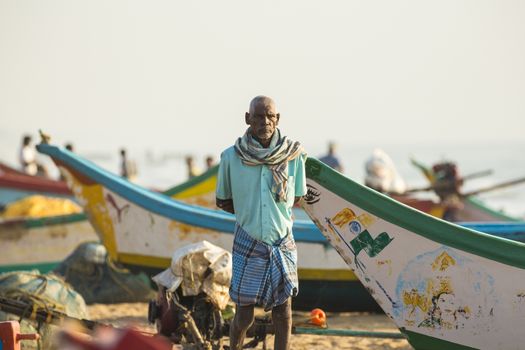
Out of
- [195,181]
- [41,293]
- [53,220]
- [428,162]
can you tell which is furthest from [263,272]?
[428,162]

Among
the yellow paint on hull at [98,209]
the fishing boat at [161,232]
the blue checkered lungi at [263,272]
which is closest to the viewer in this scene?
the blue checkered lungi at [263,272]

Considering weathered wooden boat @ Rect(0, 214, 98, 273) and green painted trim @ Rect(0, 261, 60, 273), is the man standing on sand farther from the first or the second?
green painted trim @ Rect(0, 261, 60, 273)

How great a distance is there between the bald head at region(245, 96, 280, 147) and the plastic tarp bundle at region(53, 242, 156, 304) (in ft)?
15.5

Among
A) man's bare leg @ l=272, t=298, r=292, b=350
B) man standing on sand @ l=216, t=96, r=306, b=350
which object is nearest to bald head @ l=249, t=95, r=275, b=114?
man standing on sand @ l=216, t=96, r=306, b=350

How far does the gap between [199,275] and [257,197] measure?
4.07 ft

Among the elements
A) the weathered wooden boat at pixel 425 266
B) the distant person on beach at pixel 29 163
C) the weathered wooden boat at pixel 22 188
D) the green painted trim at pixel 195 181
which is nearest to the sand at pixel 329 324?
the weathered wooden boat at pixel 425 266

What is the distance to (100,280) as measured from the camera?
907 cm

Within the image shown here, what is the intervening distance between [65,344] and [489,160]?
67.5 meters

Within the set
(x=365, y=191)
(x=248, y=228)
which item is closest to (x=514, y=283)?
(x=365, y=191)

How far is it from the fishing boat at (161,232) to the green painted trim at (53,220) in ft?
7.39

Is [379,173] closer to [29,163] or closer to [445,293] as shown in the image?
[29,163]

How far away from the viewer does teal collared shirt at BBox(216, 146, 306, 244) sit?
4531 millimetres

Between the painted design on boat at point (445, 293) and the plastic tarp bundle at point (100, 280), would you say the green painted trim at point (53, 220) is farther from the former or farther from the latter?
the painted design on boat at point (445, 293)

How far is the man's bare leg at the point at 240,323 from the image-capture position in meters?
4.73
